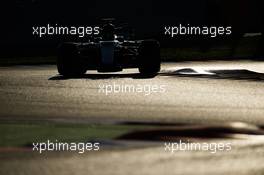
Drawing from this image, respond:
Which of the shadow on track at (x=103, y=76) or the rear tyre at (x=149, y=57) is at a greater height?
the rear tyre at (x=149, y=57)

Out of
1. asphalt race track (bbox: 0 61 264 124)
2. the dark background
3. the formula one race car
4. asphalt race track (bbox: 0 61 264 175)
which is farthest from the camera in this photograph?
the dark background

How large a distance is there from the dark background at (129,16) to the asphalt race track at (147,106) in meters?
19.5

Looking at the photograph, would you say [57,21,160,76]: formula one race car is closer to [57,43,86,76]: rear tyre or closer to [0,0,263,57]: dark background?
[57,43,86,76]: rear tyre

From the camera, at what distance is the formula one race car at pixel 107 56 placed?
20.0m

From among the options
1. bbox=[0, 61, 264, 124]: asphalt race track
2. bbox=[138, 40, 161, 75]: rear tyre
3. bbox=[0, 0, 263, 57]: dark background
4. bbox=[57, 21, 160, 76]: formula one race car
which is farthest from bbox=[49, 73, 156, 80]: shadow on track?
bbox=[0, 0, 263, 57]: dark background

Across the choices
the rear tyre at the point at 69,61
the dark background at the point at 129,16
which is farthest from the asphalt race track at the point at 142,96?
the dark background at the point at 129,16

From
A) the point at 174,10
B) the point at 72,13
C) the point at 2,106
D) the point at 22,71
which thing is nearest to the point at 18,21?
the point at 72,13

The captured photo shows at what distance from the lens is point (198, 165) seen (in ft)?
24.6

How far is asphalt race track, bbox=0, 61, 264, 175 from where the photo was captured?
746 cm

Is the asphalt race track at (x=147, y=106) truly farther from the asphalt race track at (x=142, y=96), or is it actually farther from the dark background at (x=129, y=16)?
the dark background at (x=129, y=16)

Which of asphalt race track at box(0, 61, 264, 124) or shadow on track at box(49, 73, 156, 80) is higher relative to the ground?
asphalt race track at box(0, 61, 264, 124)

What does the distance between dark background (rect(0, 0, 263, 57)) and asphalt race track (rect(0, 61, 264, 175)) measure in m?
19.5

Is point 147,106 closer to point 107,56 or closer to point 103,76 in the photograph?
point 107,56

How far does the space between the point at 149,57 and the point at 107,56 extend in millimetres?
1224
